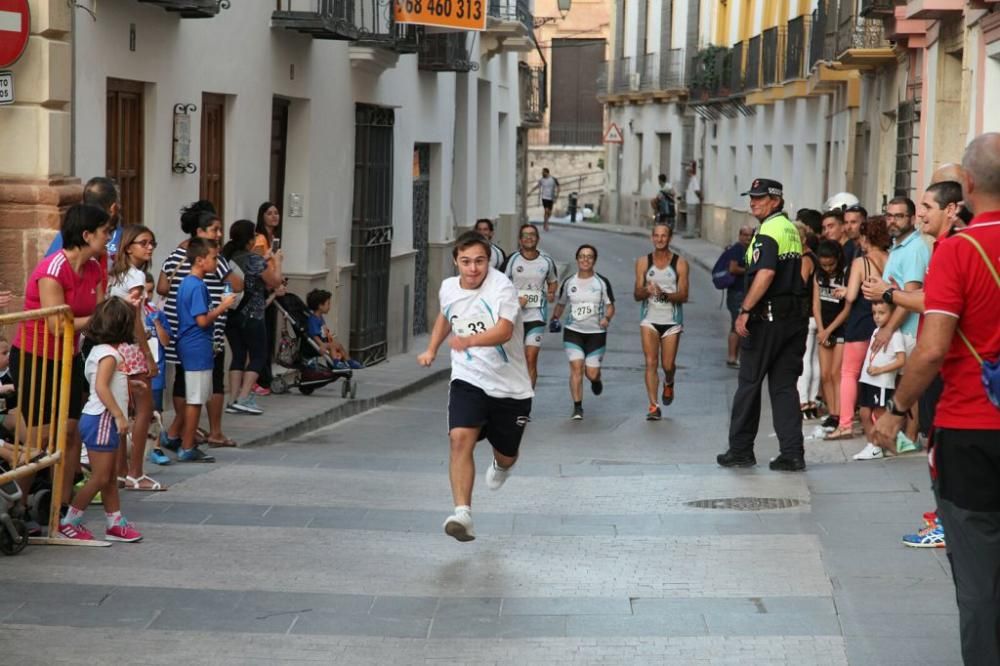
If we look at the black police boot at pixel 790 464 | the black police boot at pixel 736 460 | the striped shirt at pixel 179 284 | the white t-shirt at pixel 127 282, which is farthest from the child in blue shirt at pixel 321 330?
the white t-shirt at pixel 127 282

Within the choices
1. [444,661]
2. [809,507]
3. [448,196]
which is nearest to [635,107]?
[448,196]

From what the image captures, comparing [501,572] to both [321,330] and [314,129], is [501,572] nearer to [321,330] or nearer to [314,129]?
[321,330]

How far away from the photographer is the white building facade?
46.0 feet

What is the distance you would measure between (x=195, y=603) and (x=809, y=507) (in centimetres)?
413

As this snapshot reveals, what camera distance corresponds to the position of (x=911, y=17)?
1831 centimetres

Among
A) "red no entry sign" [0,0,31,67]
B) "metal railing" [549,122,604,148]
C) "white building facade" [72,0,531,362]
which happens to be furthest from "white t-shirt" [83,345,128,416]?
"metal railing" [549,122,604,148]

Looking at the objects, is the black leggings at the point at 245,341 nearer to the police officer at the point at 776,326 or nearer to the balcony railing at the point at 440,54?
the police officer at the point at 776,326

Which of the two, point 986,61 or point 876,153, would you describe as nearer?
point 986,61

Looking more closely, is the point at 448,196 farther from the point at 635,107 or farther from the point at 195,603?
the point at 635,107

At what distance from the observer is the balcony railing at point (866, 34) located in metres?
23.3

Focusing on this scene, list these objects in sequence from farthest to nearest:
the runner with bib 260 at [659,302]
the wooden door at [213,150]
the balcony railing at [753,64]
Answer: the balcony railing at [753,64]
the runner with bib 260 at [659,302]
the wooden door at [213,150]

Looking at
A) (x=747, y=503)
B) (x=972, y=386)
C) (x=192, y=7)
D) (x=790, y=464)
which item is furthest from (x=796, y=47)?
(x=972, y=386)

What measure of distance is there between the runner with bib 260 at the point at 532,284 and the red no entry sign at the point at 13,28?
6.11 metres

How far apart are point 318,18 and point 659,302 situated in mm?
4633
